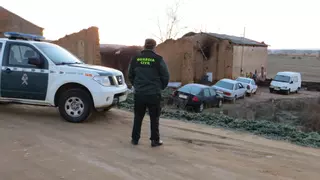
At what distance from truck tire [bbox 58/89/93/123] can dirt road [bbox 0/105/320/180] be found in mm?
203

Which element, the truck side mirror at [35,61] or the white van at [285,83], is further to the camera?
the white van at [285,83]

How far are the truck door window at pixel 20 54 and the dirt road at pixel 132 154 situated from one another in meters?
1.20

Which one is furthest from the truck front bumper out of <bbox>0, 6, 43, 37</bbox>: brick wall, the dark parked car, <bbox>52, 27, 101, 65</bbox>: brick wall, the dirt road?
<bbox>0, 6, 43, 37</bbox>: brick wall

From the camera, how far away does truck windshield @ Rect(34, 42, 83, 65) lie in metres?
7.49

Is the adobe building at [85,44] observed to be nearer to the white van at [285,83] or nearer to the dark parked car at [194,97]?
the dark parked car at [194,97]

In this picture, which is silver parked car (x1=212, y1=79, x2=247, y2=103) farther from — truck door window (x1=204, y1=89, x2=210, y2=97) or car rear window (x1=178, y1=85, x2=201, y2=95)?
car rear window (x1=178, y1=85, x2=201, y2=95)

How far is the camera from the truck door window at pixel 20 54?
7.47m

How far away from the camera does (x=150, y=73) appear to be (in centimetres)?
561

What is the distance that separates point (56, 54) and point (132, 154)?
3553 millimetres

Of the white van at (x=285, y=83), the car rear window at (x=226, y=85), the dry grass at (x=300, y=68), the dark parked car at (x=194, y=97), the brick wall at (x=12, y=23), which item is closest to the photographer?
the dark parked car at (x=194, y=97)

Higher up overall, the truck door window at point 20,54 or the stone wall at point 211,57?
the stone wall at point 211,57

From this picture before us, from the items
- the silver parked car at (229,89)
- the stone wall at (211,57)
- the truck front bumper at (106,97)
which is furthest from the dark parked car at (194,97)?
the stone wall at (211,57)

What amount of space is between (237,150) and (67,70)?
3.84 meters

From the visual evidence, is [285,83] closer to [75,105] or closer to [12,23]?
[12,23]
